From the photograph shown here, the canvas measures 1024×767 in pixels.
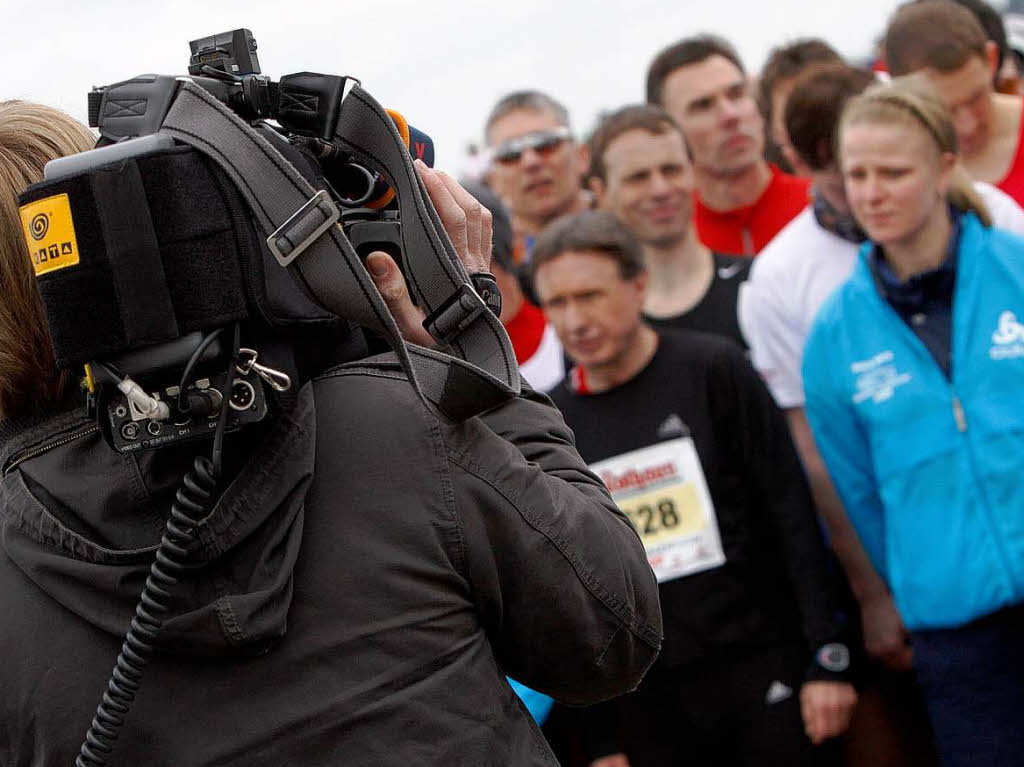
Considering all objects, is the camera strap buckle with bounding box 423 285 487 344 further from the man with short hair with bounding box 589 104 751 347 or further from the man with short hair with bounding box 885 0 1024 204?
the man with short hair with bounding box 885 0 1024 204

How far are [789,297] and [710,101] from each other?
1405 millimetres

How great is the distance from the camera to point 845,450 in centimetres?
379

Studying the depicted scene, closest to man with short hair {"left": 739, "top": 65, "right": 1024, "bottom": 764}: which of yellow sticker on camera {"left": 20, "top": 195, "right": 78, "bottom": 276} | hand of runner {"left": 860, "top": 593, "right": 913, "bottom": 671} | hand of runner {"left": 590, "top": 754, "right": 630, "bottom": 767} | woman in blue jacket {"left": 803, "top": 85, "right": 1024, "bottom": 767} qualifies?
hand of runner {"left": 860, "top": 593, "right": 913, "bottom": 671}

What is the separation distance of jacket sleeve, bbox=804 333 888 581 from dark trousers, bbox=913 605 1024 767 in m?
0.41

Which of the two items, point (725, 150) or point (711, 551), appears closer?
point (711, 551)

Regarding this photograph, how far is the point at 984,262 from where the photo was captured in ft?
11.7

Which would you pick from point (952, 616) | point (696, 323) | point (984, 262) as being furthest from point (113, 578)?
point (696, 323)

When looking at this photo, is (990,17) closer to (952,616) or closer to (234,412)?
(952,616)

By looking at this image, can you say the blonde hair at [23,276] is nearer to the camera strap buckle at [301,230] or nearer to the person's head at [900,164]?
the camera strap buckle at [301,230]

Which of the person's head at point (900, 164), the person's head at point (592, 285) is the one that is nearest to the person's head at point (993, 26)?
the person's head at point (900, 164)

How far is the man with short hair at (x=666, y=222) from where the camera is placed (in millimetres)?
4422

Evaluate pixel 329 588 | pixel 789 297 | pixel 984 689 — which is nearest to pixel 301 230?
pixel 329 588

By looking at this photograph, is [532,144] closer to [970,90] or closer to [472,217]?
[970,90]

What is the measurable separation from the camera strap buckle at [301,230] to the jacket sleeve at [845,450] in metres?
2.60
